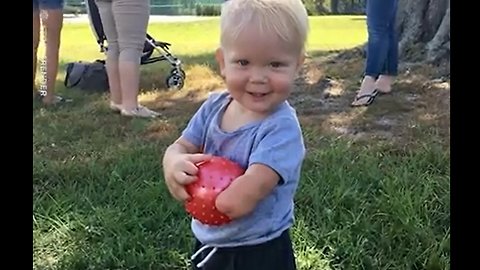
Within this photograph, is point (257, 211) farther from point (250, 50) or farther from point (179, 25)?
point (179, 25)

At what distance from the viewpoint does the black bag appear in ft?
10.2

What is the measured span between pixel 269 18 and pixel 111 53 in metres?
1.68

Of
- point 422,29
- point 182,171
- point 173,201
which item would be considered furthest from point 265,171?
point 422,29

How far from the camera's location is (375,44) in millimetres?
2932

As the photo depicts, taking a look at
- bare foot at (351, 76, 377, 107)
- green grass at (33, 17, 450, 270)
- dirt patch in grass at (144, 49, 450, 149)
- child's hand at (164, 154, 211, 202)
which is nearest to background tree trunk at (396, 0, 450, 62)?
dirt patch in grass at (144, 49, 450, 149)

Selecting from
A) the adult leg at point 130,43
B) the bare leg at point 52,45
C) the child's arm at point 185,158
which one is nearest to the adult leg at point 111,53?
the adult leg at point 130,43

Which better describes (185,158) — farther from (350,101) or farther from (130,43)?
(350,101)

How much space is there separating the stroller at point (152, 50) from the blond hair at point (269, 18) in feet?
5.44

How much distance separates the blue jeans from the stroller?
692mm

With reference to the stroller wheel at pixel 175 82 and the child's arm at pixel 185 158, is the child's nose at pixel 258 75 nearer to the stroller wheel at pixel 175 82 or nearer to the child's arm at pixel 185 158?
the child's arm at pixel 185 158

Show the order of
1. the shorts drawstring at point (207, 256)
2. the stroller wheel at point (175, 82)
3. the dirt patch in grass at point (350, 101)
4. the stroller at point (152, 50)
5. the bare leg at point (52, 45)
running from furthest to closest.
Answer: the stroller wheel at point (175, 82), the stroller at point (152, 50), the bare leg at point (52, 45), the dirt patch in grass at point (350, 101), the shorts drawstring at point (207, 256)

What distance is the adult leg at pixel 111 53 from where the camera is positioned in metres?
2.80
